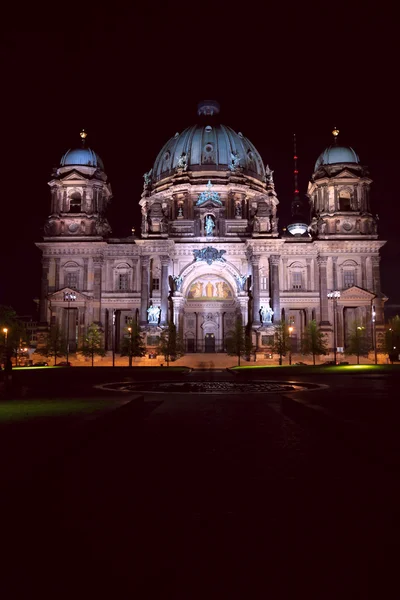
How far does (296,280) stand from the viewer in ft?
253

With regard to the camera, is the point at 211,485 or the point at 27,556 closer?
the point at 27,556

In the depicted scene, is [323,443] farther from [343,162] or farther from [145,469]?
[343,162]

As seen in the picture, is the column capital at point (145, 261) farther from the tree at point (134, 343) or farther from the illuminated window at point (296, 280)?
the illuminated window at point (296, 280)

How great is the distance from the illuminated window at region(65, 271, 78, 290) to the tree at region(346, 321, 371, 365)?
128 ft

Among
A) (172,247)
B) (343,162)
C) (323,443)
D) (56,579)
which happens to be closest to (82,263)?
(172,247)

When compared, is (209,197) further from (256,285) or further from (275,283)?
(275,283)

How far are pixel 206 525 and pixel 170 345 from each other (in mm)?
56172

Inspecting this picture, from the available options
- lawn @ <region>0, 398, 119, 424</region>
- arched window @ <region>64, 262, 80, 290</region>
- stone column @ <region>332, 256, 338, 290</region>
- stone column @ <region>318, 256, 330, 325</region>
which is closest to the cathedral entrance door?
stone column @ <region>318, 256, 330, 325</region>

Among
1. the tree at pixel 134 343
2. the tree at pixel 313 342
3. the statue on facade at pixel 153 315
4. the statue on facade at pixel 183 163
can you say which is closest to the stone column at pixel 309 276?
the tree at pixel 313 342

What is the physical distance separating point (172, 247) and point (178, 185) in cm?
1457

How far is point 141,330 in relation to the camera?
70938 mm

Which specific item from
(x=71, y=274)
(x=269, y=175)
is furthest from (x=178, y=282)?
(x=269, y=175)

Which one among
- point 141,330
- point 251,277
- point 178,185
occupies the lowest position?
point 141,330

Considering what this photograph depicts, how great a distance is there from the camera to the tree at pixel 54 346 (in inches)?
2596
